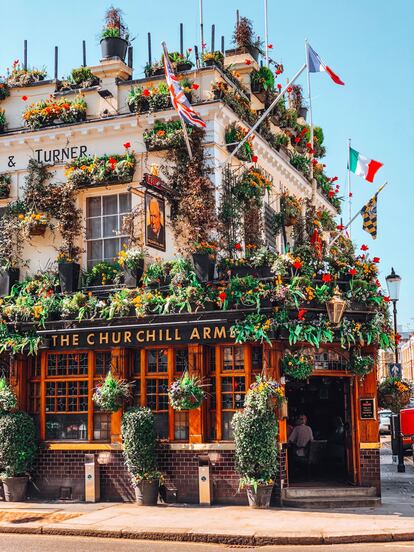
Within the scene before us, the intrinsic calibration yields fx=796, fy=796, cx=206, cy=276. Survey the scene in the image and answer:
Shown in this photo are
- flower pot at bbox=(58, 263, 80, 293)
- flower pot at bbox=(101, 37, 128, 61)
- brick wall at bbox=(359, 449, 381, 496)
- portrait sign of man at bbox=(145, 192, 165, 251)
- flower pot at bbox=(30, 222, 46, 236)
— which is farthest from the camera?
flower pot at bbox=(101, 37, 128, 61)

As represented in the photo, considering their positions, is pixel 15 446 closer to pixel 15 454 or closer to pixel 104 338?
pixel 15 454

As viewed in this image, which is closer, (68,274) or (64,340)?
(64,340)

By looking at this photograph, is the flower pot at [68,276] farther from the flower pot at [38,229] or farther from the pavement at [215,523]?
the pavement at [215,523]

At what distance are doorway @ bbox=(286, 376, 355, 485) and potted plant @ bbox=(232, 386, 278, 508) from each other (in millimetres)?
2077

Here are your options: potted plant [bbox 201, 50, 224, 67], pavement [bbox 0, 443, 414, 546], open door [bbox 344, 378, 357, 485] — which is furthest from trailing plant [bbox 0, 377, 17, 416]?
potted plant [bbox 201, 50, 224, 67]

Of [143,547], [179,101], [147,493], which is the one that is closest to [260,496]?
[147,493]

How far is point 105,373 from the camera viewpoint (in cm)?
1688

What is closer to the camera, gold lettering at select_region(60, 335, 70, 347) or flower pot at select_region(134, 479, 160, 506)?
flower pot at select_region(134, 479, 160, 506)

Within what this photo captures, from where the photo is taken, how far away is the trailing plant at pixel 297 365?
15516 millimetres

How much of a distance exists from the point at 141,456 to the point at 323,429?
6155 mm

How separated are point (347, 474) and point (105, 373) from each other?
560cm

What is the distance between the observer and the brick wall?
16031 millimetres

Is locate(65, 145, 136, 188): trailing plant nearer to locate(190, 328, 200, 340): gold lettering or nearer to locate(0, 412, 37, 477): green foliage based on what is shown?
locate(190, 328, 200, 340): gold lettering

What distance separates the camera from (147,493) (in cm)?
1561
